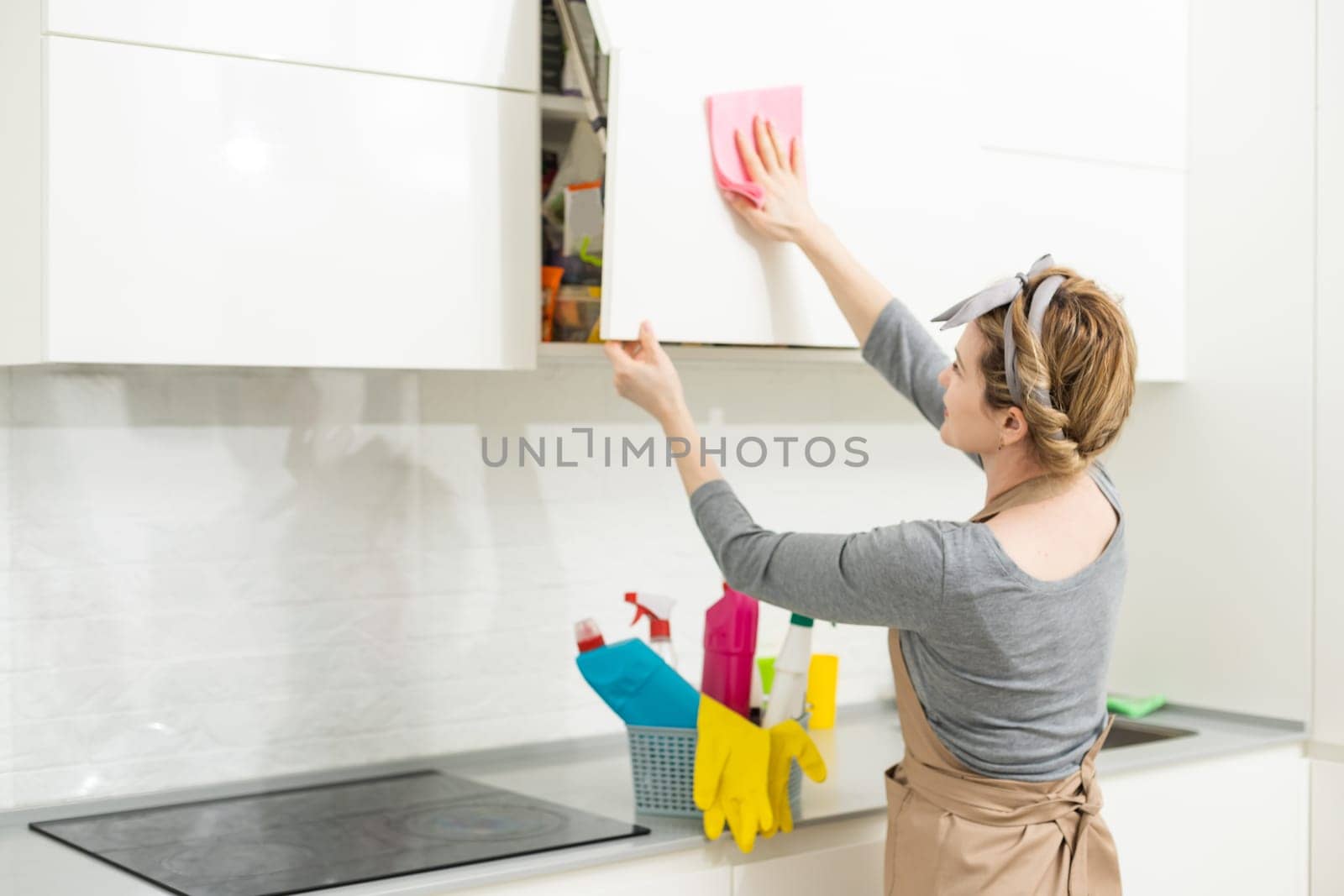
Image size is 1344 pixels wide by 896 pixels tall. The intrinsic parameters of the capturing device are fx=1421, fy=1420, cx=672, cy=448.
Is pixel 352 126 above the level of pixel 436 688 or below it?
above

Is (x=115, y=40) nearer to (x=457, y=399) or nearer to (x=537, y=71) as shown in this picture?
(x=537, y=71)

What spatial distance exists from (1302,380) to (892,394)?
2.17 ft

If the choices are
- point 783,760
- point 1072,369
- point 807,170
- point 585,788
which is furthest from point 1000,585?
point 585,788

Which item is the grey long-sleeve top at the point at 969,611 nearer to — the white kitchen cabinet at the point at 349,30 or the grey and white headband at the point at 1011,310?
the grey and white headband at the point at 1011,310

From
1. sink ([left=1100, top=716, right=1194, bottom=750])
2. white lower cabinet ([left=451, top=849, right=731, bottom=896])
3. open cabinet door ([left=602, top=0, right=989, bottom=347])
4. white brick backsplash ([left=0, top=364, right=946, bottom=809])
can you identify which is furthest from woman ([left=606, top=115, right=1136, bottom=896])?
sink ([left=1100, top=716, right=1194, bottom=750])

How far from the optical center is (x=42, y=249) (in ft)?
4.85

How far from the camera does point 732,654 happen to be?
1.73 meters

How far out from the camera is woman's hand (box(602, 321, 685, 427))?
1.64 metres

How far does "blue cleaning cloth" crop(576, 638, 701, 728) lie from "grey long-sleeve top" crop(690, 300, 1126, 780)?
224mm

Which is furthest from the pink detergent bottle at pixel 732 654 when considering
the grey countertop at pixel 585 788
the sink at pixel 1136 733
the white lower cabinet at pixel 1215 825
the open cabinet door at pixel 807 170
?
the sink at pixel 1136 733

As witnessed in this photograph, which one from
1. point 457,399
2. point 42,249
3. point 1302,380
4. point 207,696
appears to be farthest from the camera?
point 1302,380

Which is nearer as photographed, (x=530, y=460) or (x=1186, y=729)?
(x=530, y=460)

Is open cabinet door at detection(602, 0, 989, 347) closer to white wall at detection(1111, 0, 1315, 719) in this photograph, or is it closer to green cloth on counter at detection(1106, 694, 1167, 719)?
white wall at detection(1111, 0, 1315, 719)

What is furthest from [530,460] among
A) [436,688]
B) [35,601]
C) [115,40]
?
[115,40]
